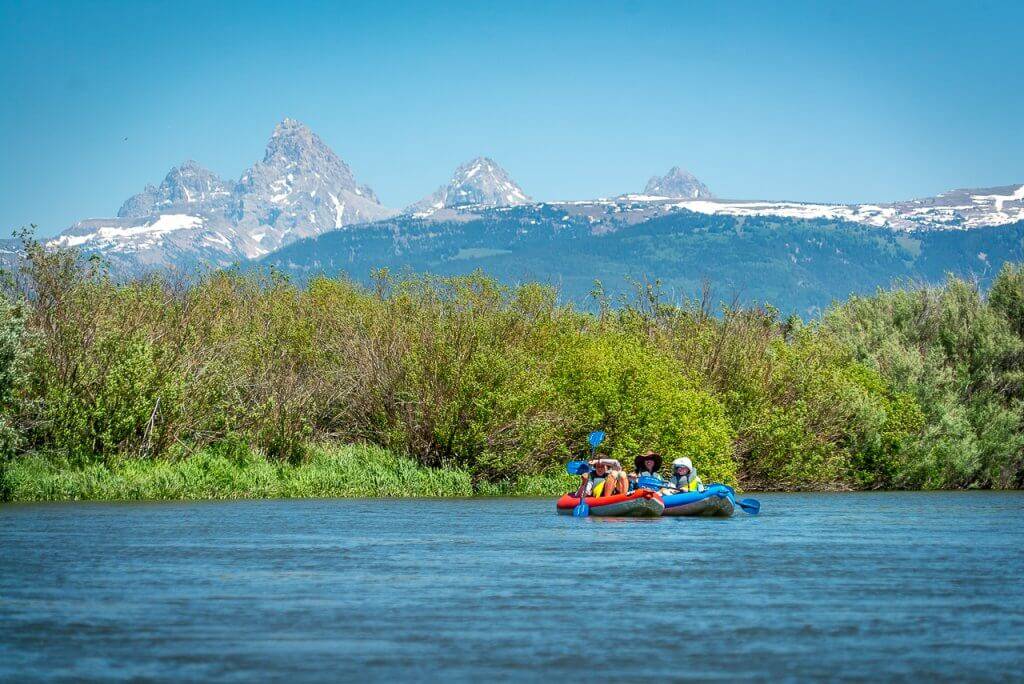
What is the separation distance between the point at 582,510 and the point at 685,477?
456 cm

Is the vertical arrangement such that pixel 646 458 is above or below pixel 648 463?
above

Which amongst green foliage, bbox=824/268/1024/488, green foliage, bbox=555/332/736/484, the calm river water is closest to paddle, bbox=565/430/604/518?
green foliage, bbox=555/332/736/484

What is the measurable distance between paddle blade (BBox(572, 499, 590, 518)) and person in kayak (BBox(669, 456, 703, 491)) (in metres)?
3.72

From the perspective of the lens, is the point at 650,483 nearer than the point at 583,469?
Yes

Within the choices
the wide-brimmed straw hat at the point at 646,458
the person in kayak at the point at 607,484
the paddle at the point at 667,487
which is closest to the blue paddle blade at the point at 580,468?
the person in kayak at the point at 607,484

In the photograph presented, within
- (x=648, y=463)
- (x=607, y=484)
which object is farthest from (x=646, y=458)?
(x=607, y=484)

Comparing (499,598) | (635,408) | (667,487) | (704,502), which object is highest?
(499,598)

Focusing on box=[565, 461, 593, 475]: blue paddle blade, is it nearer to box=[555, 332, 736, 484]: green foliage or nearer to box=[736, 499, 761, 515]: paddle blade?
box=[736, 499, 761, 515]: paddle blade

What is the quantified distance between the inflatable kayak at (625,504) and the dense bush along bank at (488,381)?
9.32m

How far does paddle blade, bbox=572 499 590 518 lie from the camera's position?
48.9m

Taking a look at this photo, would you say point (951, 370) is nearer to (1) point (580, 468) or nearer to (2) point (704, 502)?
(1) point (580, 468)

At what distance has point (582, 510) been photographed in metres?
48.9

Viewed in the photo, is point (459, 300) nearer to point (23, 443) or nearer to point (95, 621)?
point (23, 443)

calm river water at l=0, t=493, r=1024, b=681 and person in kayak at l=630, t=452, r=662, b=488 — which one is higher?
calm river water at l=0, t=493, r=1024, b=681
